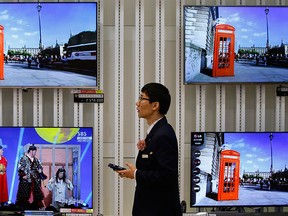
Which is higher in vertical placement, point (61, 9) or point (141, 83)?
point (61, 9)

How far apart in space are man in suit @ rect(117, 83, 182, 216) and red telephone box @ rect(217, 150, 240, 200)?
1302 mm

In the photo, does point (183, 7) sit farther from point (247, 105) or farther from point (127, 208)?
point (127, 208)

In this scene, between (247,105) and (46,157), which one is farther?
(247,105)

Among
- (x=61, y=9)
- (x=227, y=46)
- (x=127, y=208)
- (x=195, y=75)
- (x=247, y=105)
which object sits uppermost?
(x=61, y=9)

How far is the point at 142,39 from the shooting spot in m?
3.93

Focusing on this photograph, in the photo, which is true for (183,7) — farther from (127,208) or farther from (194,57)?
(127,208)

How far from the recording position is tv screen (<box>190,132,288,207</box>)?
148 inches

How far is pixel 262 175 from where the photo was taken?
3.78m

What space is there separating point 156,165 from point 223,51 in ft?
5.38

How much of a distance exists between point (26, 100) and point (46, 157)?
554mm

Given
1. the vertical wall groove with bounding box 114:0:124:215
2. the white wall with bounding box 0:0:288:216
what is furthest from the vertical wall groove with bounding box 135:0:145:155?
the vertical wall groove with bounding box 114:0:124:215

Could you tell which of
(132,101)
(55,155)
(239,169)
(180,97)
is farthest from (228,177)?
(55,155)

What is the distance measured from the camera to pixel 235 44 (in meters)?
3.80

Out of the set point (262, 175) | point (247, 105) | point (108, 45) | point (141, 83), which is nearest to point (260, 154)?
point (262, 175)
